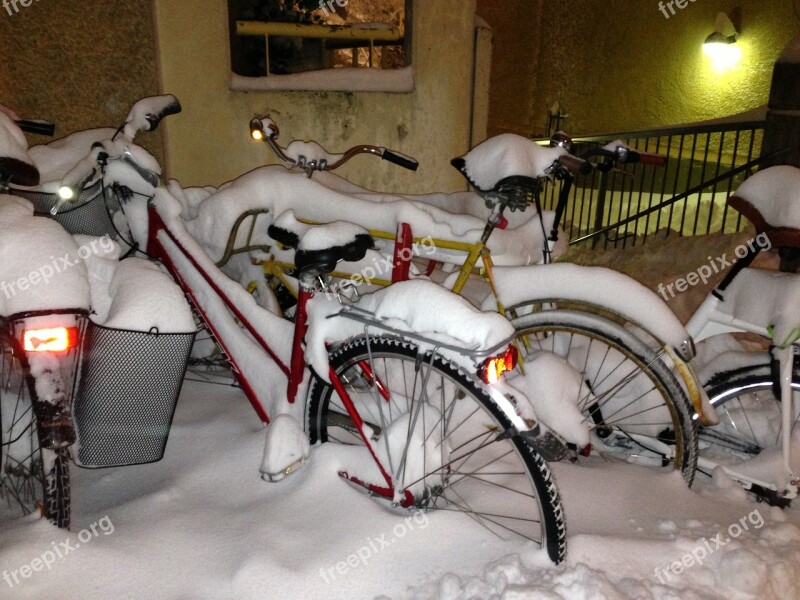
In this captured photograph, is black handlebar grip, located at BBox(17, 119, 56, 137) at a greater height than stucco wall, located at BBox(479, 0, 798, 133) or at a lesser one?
lesser

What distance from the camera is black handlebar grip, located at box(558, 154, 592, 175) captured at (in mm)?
2496

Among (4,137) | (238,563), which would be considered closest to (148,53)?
(4,137)

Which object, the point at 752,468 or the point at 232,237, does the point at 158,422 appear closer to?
the point at 232,237

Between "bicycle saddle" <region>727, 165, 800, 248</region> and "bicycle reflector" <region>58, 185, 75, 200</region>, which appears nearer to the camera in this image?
"bicycle saddle" <region>727, 165, 800, 248</region>

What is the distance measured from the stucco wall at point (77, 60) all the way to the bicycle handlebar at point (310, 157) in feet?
4.55

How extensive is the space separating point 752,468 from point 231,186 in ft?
8.60

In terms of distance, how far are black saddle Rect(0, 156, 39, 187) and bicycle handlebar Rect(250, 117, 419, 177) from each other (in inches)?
37.4

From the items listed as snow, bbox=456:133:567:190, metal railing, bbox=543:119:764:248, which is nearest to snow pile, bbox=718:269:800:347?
snow, bbox=456:133:567:190

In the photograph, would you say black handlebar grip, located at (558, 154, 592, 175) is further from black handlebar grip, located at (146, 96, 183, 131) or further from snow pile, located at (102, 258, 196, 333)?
black handlebar grip, located at (146, 96, 183, 131)

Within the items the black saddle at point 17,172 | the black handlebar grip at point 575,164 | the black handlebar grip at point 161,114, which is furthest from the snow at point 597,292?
the black saddle at point 17,172

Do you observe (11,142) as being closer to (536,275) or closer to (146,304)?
(146,304)

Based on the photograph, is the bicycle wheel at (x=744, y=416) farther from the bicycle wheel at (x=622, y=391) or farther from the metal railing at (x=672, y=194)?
the metal railing at (x=672, y=194)

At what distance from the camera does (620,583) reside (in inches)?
82.5

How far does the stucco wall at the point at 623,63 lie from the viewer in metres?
9.27
